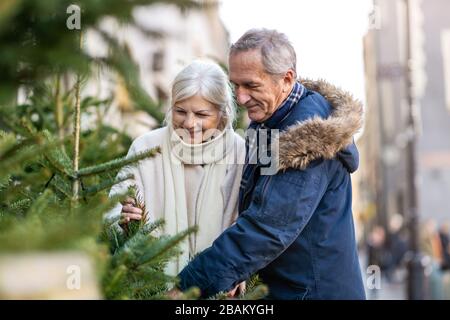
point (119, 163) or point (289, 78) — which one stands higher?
point (289, 78)

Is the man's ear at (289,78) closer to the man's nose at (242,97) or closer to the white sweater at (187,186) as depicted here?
the man's nose at (242,97)

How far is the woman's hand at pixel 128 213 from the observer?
8.90ft

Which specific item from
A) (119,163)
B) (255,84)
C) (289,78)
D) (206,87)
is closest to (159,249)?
(119,163)

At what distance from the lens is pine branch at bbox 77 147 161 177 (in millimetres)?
2404

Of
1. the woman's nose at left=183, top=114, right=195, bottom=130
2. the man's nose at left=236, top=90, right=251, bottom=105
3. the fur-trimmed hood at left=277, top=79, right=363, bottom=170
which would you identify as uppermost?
the man's nose at left=236, top=90, right=251, bottom=105

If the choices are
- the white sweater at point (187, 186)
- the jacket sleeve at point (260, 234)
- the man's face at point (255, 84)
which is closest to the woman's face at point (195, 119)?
the white sweater at point (187, 186)

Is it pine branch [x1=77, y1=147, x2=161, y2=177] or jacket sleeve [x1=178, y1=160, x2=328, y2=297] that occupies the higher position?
pine branch [x1=77, y1=147, x2=161, y2=177]

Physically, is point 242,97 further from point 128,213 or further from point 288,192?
point 128,213

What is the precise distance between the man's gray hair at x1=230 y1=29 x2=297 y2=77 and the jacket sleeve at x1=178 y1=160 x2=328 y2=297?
413 mm

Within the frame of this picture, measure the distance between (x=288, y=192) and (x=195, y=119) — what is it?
64 cm

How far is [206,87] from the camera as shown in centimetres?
335

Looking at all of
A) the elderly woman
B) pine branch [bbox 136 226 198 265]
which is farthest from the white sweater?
pine branch [bbox 136 226 198 265]

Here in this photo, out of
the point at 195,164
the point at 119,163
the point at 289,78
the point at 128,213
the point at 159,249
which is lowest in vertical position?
the point at 159,249

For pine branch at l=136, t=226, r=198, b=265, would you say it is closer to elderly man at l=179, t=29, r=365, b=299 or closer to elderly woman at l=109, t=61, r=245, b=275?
elderly man at l=179, t=29, r=365, b=299
